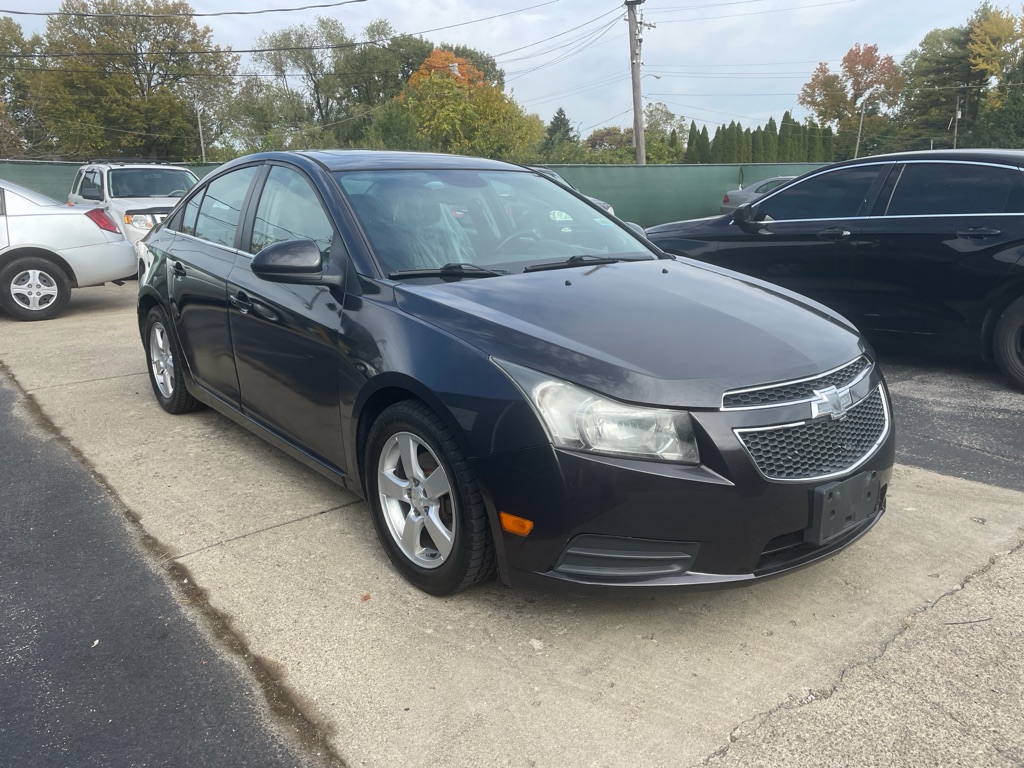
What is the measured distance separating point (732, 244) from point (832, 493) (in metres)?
4.63

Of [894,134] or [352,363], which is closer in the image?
[352,363]

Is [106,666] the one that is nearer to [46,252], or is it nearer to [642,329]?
[642,329]

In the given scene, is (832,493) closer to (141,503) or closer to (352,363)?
(352,363)

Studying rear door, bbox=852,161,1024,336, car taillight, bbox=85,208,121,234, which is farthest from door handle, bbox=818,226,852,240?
car taillight, bbox=85,208,121,234

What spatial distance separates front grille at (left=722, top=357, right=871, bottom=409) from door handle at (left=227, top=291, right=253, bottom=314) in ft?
7.72

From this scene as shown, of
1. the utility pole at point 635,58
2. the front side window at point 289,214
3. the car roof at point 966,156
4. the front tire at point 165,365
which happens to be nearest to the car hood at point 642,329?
the front side window at point 289,214

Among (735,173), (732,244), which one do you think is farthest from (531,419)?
(735,173)

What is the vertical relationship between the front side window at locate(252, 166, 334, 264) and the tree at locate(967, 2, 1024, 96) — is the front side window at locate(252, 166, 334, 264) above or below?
below

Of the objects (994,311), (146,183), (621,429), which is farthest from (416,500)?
(146,183)

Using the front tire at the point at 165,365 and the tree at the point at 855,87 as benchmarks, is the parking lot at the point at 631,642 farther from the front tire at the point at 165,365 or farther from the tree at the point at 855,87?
the tree at the point at 855,87

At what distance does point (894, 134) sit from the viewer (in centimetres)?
7775

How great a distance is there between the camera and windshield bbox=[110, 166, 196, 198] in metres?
12.7

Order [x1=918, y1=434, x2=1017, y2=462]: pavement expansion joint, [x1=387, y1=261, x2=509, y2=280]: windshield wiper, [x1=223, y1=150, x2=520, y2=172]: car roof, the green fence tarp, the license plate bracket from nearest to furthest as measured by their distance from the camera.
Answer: the license plate bracket
[x1=387, y1=261, x2=509, y2=280]: windshield wiper
[x1=223, y1=150, x2=520, y2=172]: car roof
[x1=918, y1=434, x2=1017, y2=462]: pavement expansion joint
the green fence tarp

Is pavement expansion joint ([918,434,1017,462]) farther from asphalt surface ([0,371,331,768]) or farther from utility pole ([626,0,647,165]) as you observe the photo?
utility pole ([626,0,647,165])
